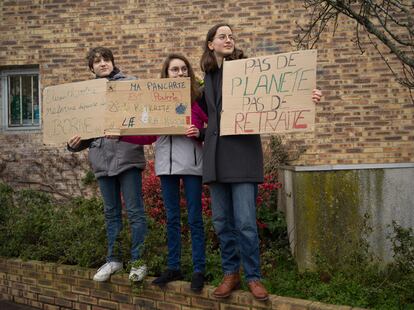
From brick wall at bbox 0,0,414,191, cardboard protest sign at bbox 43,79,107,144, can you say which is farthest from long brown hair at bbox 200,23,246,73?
brick wall at bbox 0,0,414,191

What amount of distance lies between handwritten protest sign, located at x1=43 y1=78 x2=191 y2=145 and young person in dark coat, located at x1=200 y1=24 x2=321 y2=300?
0.26 metres

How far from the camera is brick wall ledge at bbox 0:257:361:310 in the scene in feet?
12.0

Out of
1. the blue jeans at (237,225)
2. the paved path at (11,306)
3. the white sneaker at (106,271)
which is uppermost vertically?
the blue jeans at (237,225)

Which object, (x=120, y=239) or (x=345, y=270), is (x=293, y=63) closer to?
(x=345, y=270)

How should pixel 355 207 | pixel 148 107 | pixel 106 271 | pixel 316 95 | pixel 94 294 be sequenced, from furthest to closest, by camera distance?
pixel 94 294 → pixel 106 271 → pixel 355 207 → pixel 148 107 → pixel 316 95

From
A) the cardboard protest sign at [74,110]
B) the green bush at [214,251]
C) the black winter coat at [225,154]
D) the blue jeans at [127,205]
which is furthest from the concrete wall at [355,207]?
the cardboard protest sign at [74,110]

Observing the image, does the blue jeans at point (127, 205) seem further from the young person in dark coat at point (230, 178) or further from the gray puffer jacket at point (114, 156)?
the young person in dark coat at point (230, 178)

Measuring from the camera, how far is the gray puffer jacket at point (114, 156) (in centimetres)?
405

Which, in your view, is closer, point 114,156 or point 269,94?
point 269,94

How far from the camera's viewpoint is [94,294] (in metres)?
4.59

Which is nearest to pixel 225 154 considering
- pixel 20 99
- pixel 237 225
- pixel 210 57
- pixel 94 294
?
pixel 237 225

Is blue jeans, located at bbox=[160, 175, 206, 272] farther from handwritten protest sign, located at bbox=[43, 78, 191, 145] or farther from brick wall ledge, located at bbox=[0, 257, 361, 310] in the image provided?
handwritten protest sign, located at bbox=[43, 78, 191, 145]

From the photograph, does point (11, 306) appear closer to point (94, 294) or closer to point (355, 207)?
point (94, 294)

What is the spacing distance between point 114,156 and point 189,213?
2.66 feet
